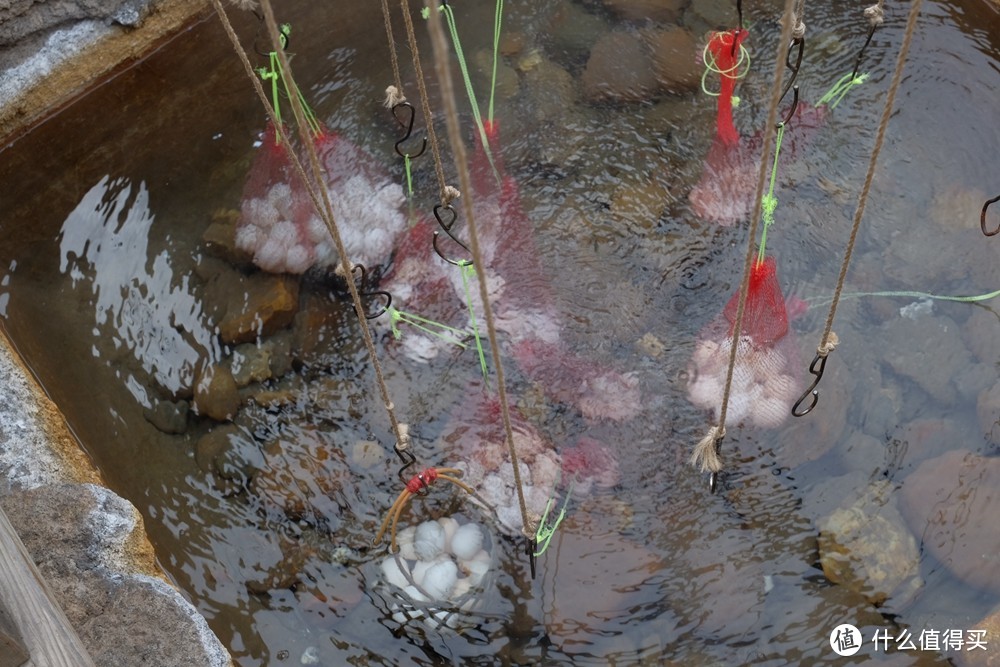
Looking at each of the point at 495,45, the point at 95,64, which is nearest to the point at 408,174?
the point at 495,45

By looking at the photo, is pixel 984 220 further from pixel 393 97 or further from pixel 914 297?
pixel 393 97

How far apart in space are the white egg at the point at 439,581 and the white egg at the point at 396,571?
7cm

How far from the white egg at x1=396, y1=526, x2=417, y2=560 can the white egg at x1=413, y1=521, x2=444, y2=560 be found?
14 mm

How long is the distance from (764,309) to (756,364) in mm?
218

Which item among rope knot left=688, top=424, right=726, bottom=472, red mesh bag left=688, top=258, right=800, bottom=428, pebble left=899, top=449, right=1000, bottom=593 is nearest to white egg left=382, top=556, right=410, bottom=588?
rope knot left=688, top=424, right=726, bottom=472

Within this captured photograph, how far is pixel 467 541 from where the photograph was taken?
9.93 ft

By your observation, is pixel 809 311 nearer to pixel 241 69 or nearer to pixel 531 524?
pixel 531 524

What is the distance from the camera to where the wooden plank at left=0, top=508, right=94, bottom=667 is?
1.60m

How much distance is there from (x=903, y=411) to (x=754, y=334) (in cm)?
62

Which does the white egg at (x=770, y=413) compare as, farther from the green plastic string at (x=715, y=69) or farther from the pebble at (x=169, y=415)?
the pebble at (x=169, y=415)

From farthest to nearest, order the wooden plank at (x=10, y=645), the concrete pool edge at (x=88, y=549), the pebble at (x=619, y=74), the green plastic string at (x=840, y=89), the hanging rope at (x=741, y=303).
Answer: the pebble at (x=619, y=74), the green plastic string at (x=840, y=89), the concrete pool edge at (x=88, y=549), the hanging rope at (x=741, y=303), the wooden plank at (x=10, y=645)

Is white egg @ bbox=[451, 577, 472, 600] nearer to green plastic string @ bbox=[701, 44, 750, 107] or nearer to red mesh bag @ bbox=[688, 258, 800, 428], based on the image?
red mesh bag @ bbox=[688, 258, 800, 428]

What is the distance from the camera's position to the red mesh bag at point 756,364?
10.7ft

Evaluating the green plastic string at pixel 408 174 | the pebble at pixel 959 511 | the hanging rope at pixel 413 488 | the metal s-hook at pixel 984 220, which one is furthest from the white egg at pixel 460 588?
the metal s-hook at pixel 984 220
